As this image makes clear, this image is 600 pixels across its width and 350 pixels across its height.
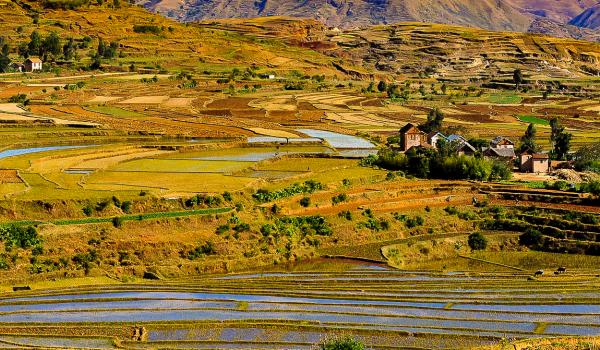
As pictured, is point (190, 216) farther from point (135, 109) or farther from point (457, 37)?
point (457, 37)

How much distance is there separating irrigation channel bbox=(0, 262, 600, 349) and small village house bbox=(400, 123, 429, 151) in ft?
82.4

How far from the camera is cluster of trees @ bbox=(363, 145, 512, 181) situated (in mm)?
50844

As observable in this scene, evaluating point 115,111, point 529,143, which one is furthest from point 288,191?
point 115,111

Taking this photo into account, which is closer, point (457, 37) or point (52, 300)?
point (52, 300)

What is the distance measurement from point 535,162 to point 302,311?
30.5 meters

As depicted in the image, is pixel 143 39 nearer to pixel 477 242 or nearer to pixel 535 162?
pixel 535 162

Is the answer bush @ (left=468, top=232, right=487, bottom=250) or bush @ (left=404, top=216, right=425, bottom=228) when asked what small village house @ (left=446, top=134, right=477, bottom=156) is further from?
bush @ (left=468, top=232, right=487, bottom=250)

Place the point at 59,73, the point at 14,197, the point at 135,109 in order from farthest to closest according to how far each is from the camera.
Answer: the point at 59,73 → the point at 135,109 → the point at 14,197

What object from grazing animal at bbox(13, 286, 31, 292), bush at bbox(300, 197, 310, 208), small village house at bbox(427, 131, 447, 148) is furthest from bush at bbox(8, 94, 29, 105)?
grazing animal at bbox(13, 286, 31, 292)

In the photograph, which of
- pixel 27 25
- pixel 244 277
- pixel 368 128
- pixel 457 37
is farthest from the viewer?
pixel 457 37

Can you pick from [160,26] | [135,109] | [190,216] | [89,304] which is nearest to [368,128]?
[135,109]

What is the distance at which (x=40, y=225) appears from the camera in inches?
1399

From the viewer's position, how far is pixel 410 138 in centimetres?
6059

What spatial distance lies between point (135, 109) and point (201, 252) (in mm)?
44508
